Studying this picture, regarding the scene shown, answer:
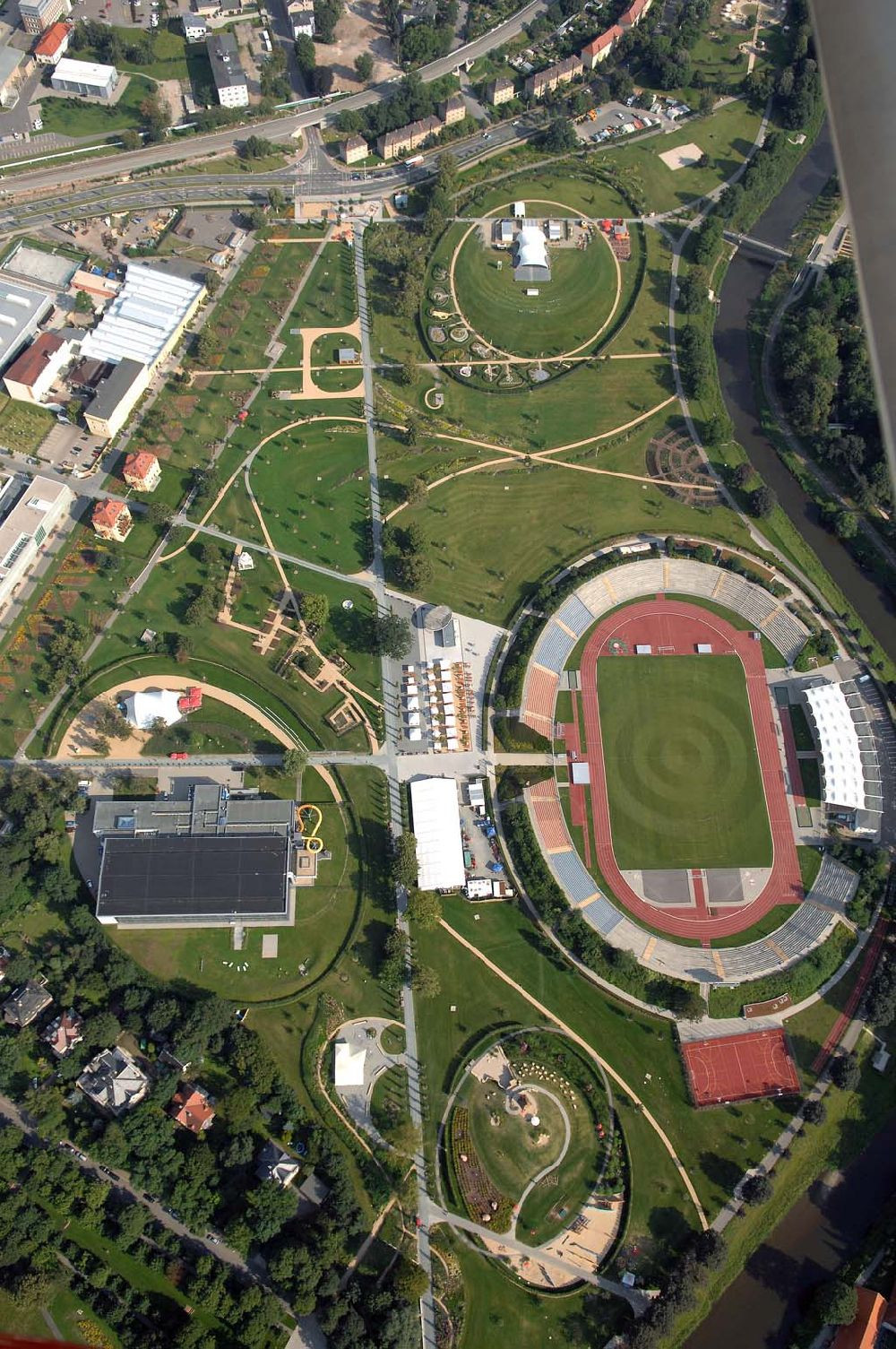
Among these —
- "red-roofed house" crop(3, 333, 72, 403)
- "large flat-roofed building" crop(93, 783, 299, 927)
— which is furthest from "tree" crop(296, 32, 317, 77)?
"large flat-roofed building" crop(93, 783, 299, 927)

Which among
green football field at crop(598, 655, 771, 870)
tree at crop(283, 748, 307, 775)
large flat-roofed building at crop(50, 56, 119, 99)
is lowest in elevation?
tree at crop(283, 748, 307, 775)

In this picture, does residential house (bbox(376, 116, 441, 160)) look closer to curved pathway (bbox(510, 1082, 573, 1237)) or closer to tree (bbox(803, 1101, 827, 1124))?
curved pathway (bbox(510, 1082, 573, 1237))

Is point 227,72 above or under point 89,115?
above

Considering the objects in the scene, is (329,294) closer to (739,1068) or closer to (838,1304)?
(739,1068)

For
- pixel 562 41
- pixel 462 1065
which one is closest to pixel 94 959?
pixel 462 1065

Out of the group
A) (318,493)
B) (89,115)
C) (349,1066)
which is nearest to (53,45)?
(89,115)

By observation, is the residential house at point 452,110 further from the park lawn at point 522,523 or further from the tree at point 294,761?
the tree at point 294,761
